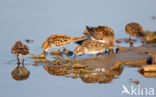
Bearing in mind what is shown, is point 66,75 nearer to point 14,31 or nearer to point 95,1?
point 14,31

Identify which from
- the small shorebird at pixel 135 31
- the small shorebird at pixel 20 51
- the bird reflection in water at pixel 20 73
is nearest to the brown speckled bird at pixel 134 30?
the small shorebird at pixel 135 31

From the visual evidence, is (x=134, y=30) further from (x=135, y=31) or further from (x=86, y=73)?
(x=86, y=73)

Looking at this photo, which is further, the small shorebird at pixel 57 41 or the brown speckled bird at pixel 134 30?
the brown speckled bird at pixel 134 30

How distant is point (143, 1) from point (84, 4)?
299cm

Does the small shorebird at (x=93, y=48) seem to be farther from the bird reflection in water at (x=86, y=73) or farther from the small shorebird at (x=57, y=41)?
the bird reflection in water at (x=86, y=73)

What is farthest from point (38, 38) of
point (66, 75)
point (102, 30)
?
point (66, 75)

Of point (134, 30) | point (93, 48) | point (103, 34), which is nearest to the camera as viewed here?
point (93, 48)

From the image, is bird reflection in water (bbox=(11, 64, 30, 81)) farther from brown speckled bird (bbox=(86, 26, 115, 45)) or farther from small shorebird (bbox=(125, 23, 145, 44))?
small shorebird (bbox=(125, 23, 145, 44))

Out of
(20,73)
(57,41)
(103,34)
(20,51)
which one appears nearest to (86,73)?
(20,73)

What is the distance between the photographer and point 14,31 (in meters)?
18.5

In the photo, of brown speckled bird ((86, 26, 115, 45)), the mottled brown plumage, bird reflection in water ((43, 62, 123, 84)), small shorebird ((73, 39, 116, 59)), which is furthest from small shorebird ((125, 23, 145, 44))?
bird reflection in water ((43, 62, 123, 84))

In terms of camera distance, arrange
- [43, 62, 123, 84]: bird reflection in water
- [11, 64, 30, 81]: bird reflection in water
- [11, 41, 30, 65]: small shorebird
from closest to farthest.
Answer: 1. [43, 62, 123, 84]: bird reflection in water
2. [11, 64, 30, 81]: bird reflection in water
3. [11, 41, 30, 65]: small shorebird

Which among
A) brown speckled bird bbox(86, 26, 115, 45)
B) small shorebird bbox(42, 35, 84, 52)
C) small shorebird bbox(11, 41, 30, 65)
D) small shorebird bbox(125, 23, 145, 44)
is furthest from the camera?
small shorebird bbox(125, 23, 145, 44)

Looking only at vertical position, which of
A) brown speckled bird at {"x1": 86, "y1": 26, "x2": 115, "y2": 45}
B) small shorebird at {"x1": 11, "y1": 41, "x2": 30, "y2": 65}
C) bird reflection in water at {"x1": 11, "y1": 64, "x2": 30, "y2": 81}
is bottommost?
bird reflection in water at {"x1": 11, "y1": 64, "x2": 30, "y2": 81}
